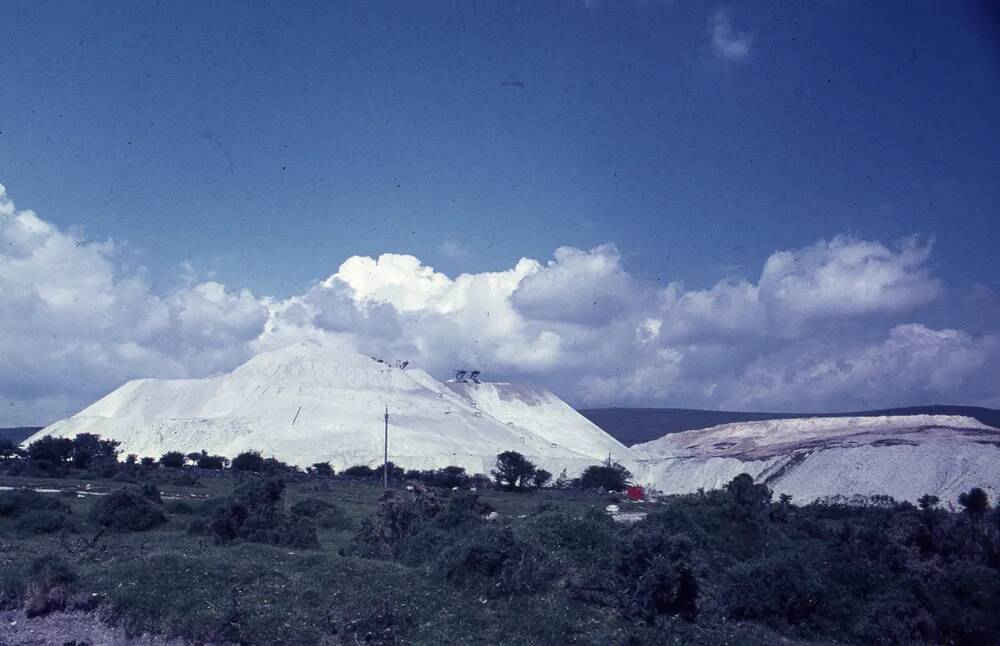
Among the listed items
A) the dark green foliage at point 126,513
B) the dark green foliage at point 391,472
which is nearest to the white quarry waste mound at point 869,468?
the dark green foliage at point 391,472

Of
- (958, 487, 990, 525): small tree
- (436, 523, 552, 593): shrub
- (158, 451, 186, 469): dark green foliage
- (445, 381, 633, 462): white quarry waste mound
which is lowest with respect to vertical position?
(436, 523, 552, 593): shrub

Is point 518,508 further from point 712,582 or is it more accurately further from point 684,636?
point 684,636

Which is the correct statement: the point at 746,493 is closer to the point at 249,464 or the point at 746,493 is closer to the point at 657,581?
the point at 657,581

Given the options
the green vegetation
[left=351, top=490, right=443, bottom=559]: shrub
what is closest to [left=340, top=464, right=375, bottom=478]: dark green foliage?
A: [left=351, top=490, right=443, bottom=559]: shrub

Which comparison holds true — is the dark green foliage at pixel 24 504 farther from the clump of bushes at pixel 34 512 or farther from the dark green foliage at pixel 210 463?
the dark green foliage at pixel 210 463

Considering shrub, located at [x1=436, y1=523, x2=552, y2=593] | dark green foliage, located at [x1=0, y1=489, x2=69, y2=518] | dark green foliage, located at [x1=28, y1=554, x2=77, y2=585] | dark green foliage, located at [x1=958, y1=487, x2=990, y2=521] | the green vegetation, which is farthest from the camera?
dark green foliage, located at [x1=0, y1=489, x2=69, y2=518]

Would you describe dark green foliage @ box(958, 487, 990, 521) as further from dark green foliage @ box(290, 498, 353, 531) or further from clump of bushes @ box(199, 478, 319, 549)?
dark green foliage @ box(290, 498, 353, 531)

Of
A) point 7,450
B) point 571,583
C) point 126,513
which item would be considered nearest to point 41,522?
point 126,513
